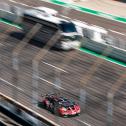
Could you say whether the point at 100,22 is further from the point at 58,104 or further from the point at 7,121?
the point at 7,121

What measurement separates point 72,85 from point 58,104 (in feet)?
2.89

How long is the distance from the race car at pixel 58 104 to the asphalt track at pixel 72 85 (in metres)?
0.18

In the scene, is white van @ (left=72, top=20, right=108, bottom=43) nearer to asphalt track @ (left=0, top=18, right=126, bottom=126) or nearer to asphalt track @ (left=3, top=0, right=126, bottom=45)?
asphalt track @ (left=3, top=0, right=126, bottom=45)

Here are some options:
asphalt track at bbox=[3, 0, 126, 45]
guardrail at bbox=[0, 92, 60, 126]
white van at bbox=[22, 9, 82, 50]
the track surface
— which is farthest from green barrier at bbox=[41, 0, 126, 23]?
the track surface

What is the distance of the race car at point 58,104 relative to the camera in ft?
45.4

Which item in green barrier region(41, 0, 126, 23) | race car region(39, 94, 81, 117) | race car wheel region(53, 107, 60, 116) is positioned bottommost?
green barrier region(41, 0, 126, 23)

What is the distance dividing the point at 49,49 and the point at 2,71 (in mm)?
3343

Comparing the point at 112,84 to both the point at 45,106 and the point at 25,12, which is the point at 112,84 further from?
the point at 25,12

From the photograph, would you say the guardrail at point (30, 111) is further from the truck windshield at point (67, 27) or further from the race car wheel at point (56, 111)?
the truck windshield at point (67, 27)

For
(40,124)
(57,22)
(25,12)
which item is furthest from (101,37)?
(40,124)

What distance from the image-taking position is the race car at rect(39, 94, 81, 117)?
13828 millimetres

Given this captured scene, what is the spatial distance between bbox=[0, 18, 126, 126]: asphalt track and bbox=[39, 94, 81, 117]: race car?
18 centimetres

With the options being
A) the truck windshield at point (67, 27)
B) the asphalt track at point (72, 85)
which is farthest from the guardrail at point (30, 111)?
the truck windshield at point (67, 27)

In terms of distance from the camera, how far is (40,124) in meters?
13.8
